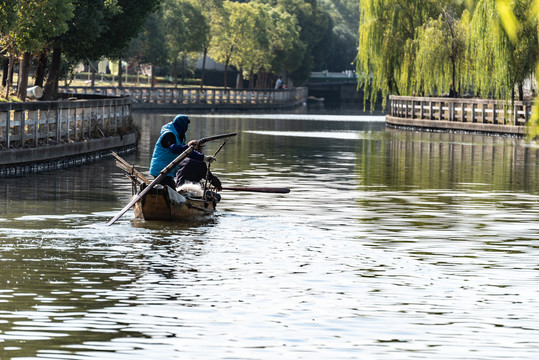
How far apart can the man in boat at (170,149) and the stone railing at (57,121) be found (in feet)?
31.0

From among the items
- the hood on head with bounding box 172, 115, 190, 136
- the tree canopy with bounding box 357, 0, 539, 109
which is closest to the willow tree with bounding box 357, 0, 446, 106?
the tree canopy with bounding box 357, 0, 539, 109

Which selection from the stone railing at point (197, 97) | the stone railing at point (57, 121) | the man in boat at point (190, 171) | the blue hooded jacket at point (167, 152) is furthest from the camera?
the stone railing at point (197, 97)

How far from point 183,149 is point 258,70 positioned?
103322mm

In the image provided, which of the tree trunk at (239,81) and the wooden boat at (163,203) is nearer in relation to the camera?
the wooden boat at (163,203)

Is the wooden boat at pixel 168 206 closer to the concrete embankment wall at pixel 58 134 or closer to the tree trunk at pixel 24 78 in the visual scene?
the concrete embankment wall at pixel 58 134

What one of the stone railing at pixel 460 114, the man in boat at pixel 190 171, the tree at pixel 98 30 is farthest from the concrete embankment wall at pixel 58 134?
the stone railing at pixel 460 114

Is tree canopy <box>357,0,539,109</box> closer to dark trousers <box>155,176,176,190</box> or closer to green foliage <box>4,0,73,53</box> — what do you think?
green foliage <box>4,0,73,53</box>

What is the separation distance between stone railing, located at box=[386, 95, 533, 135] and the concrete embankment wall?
20247mm

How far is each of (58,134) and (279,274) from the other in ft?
66.1

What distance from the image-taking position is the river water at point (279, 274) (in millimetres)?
10914

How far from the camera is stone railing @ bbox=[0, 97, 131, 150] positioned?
29844 mm

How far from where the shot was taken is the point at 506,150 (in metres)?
44.3

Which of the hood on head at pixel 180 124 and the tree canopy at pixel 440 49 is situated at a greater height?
the tree canopy at pixel 440 49

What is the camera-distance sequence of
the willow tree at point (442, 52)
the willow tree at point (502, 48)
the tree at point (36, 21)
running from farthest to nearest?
the willow tree at point (442, 52), the willow tree at point (502, 48), the tree at point (36, 21)
